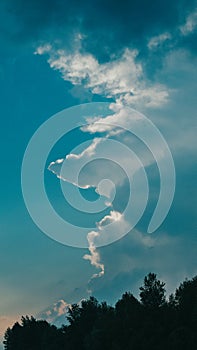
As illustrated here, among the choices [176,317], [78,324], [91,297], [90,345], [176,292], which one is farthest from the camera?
[91,297]

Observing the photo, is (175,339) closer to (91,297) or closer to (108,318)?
(108,318)

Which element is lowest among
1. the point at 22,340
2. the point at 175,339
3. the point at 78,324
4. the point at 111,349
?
the point at 175,339

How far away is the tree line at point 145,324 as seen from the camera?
80750mm

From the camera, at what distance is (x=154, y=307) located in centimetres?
9144

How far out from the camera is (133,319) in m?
88.1

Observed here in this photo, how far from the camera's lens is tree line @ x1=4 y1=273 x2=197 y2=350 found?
265 ft

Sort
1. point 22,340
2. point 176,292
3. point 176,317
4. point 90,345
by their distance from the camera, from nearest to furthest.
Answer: point 176,317
point 176,292
point 90,345
point 22,340

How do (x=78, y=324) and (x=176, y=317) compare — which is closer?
(x=176, y=317)

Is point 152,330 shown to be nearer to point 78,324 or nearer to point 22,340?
point 78,324

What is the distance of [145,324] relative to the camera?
85.8 m

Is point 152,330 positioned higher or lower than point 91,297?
lower

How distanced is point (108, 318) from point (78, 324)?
71.6 ft

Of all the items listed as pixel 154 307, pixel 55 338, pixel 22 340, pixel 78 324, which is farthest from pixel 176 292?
pixel 22 340

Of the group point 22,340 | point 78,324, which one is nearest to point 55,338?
point 78,324
